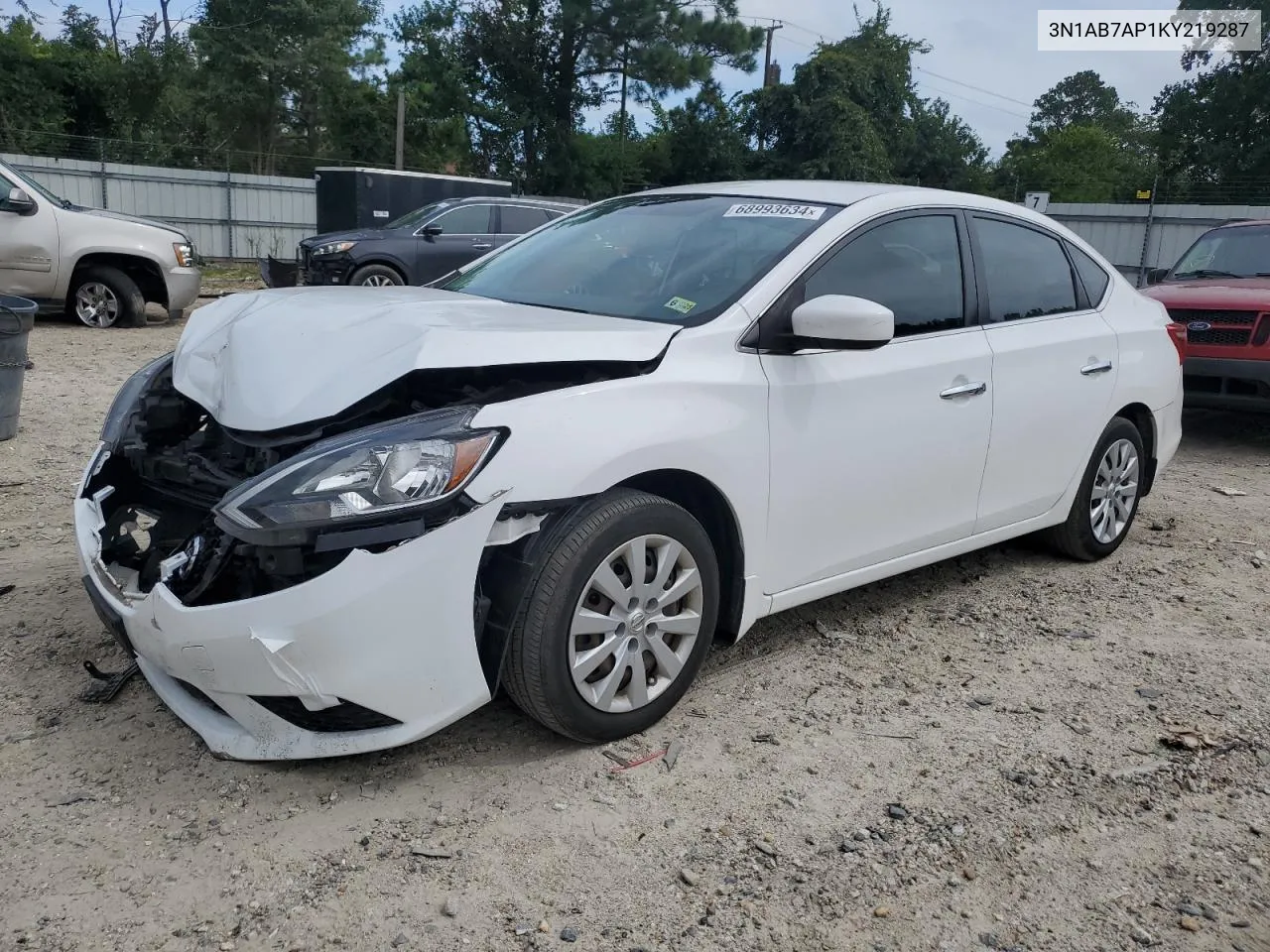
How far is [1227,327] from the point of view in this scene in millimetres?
8180

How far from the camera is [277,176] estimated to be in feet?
79.0

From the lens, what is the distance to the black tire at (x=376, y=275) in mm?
13398

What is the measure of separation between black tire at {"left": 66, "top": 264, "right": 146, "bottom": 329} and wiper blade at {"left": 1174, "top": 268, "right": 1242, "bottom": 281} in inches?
411

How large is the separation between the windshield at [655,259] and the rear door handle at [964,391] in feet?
2.54

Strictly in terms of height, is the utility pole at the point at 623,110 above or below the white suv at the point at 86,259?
above

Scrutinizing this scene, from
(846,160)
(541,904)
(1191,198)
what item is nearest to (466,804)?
(541,904)

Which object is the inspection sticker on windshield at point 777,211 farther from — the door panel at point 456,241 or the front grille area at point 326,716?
the door panel at point 456,241

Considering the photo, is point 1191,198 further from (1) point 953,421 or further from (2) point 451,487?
(2) point 451,487

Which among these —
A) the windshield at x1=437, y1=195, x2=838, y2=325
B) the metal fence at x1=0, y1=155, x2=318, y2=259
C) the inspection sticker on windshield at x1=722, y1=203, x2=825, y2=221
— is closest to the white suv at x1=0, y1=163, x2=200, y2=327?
the windshield at x1=437, y1=195, x2=838, y2=325

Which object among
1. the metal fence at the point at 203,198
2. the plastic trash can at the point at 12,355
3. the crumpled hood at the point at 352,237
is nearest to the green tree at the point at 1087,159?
the metal fence at the point at 203,198

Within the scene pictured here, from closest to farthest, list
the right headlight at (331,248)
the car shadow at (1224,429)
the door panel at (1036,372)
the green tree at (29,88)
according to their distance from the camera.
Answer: the door panel at (1036,372) → the car shadow at (1224,429) → the right headlight at (331,248) → the green tree at (29,88)

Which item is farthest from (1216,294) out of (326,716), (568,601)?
(326,716)

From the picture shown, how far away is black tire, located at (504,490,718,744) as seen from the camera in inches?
113

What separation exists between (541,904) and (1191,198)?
30.0 m
